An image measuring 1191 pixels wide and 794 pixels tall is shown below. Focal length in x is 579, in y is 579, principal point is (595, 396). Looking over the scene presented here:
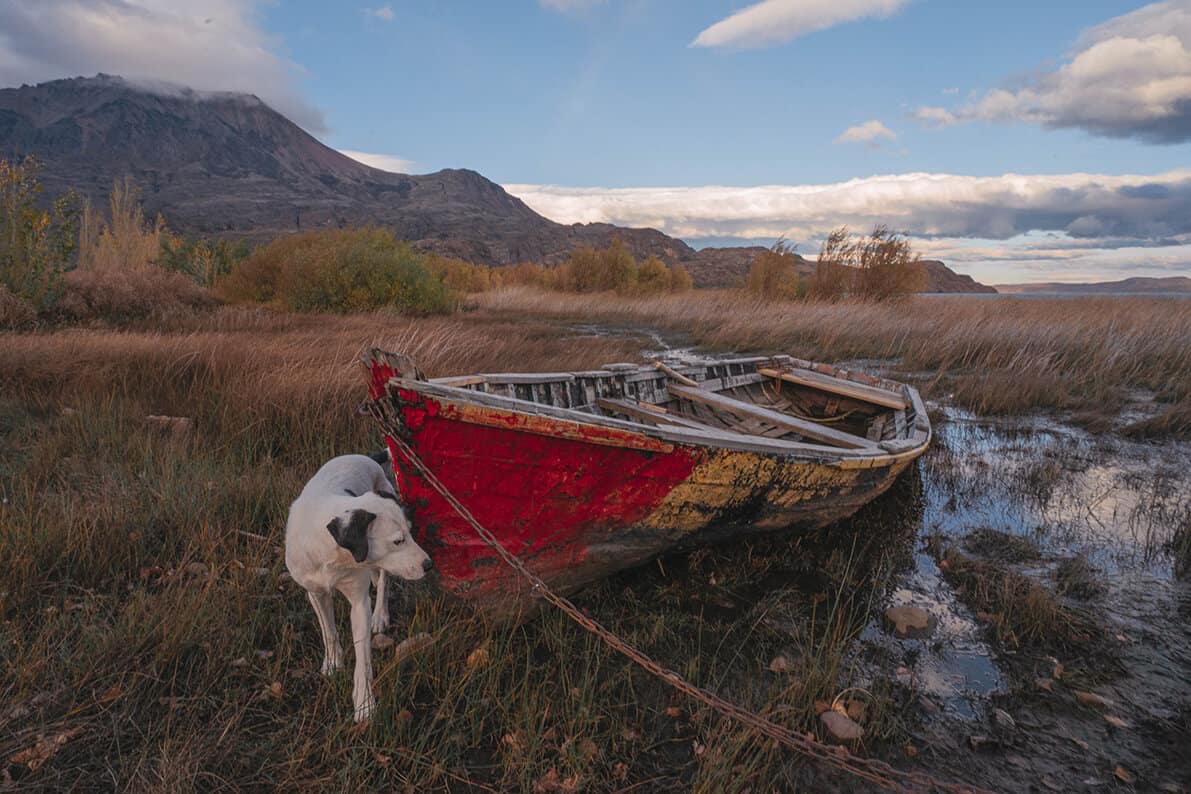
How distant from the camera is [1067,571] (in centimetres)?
407

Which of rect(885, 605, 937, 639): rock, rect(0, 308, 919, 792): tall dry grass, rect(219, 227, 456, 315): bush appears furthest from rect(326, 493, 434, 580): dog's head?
rect(219, 227, 456, 315): bush

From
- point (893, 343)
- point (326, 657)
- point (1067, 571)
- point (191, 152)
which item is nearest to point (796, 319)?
point (893, 343)

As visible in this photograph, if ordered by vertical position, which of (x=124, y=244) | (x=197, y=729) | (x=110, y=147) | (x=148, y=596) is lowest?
(x=197, y=729)

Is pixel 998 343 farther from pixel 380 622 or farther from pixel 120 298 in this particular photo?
pixel 120 298

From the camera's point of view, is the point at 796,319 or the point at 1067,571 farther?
the point at 796,319

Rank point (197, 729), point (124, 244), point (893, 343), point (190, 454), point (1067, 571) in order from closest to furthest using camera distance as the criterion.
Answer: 1. point (197, 729)
2. point (1067, 571)
3. point (190, 454)
4. point (893, 343)
5. point (124, 244)

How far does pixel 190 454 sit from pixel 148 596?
2.19 meters

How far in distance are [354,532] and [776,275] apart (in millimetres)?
23378

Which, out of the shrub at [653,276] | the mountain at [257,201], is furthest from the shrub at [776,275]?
the mountain at [257,201]

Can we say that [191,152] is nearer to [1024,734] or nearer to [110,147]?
[110,147]

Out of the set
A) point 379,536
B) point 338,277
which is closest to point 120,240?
point 338,277

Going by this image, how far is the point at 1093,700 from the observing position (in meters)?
2.86

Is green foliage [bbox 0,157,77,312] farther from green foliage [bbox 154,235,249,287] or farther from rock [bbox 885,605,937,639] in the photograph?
rock [bbox 885,605,937,639]

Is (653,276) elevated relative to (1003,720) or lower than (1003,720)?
elevated
